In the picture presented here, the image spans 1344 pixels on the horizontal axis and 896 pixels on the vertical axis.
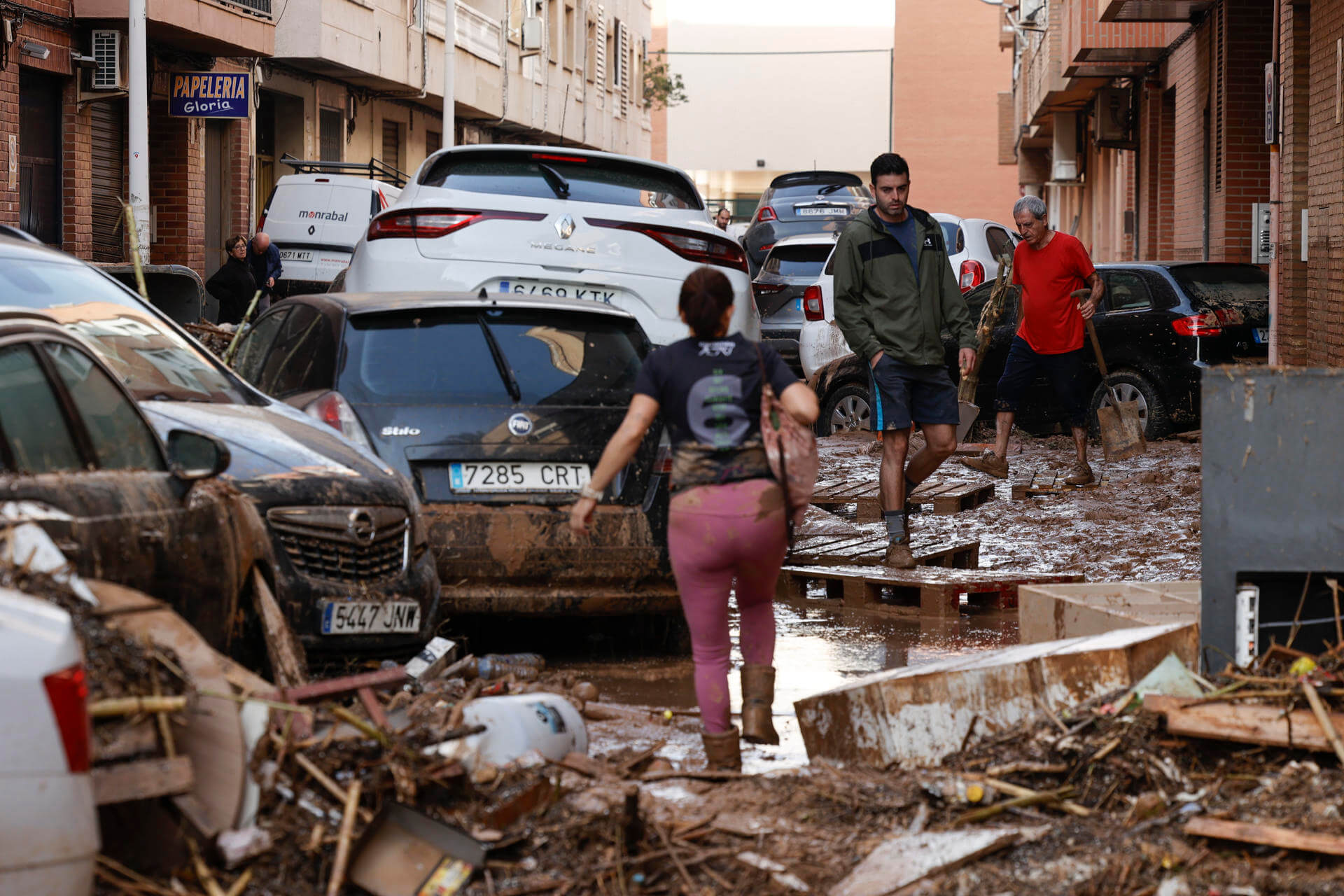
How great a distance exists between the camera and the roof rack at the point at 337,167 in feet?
82.7

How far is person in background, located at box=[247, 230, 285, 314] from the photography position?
22.1 meters

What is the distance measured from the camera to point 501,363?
687 cm

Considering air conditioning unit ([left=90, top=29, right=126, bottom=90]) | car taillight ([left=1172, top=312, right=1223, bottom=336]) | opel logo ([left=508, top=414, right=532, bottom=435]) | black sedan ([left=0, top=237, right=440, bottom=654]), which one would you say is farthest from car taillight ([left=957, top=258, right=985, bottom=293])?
black sedan ([left=0, top=237, right=440, bottom=654])

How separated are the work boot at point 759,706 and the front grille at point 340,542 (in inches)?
50.9

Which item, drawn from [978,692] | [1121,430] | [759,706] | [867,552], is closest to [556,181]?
→ [867,552]

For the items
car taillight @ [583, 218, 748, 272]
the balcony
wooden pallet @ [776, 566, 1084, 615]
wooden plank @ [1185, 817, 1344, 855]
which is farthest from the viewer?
the balcony

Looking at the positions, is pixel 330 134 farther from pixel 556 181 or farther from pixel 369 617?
pixel 369 617

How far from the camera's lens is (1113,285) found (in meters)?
14.4

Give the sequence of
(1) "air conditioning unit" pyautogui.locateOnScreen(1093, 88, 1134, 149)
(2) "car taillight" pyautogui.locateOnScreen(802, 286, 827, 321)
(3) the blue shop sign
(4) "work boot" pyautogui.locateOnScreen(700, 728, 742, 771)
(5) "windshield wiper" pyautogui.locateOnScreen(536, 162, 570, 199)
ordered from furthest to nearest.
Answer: (1) "air conditioning unit" pyautogui.locateOnScreen(1093, 88, 1134, 149), (3) the blue shop sign, (2) "car taillight" pyautogui.locateOnScreen(802, 286, 827, 321), (5) "windshield wiper" pyautogui.locateOnScreen(536, 162, 570, 199), (4) "work boot" pyautogui.locateOnScreen(700, 728, 742, 771)

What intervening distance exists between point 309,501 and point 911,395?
12.6 ft

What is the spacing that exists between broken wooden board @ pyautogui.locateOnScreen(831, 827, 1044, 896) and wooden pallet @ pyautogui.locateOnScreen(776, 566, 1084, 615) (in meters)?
3.71

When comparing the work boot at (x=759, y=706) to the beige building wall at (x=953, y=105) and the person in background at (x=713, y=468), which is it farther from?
the beige building wall at (x=953, y=105)

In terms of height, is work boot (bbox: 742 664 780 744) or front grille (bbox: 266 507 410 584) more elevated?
front grille (bbox: 266 507 410 584)

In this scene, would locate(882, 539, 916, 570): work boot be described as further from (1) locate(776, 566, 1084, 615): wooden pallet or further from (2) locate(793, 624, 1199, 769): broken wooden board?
(2) locate(793, 624, 1199, 769): broken wooden board
